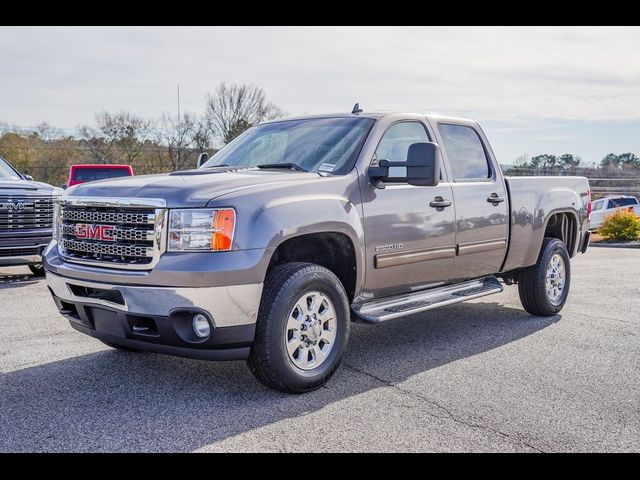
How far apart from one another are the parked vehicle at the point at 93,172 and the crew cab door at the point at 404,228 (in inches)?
387

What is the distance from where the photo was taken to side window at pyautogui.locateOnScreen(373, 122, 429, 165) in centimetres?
555

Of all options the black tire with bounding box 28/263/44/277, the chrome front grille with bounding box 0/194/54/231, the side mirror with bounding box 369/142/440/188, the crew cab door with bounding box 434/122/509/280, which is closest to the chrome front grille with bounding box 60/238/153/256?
the side mirror with bounding box 369/142/440/188

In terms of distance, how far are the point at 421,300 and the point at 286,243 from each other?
1.49 metres

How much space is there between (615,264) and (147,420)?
11094mm

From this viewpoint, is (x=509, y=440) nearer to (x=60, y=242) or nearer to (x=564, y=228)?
(x=60, y=242)

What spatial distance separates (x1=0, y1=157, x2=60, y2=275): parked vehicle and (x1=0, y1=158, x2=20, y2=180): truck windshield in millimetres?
415

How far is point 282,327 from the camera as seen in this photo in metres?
4.43

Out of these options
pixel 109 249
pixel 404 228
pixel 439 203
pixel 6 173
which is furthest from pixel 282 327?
pixel 6 173

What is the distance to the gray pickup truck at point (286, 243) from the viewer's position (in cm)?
428

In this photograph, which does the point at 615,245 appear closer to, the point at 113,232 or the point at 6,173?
the point at 6,173

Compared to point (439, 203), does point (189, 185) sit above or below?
above

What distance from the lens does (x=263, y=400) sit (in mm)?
4500

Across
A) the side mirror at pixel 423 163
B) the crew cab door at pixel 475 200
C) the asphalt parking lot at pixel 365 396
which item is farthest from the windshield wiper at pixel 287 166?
the asphalt parking lot at pixel 365 396

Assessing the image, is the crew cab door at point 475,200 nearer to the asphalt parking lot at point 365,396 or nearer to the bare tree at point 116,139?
the asphalt parking lot at point 365,396
